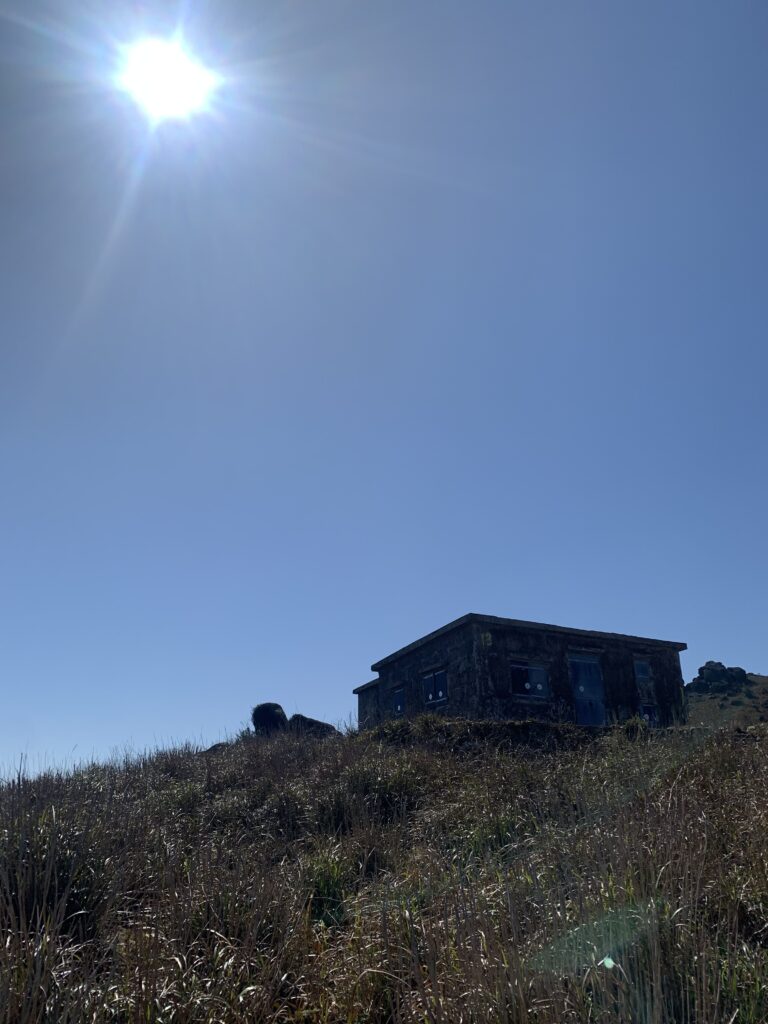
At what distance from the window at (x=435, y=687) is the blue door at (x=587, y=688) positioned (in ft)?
12.7

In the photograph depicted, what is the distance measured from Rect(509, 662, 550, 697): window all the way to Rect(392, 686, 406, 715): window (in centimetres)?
468

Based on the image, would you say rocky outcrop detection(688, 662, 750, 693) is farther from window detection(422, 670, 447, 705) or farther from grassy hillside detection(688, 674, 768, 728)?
window detection(422, 670, 447, 705)

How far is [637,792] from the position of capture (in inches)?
330

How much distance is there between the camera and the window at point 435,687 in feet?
72.9

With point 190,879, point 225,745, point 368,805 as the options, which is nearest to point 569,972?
point 190,879

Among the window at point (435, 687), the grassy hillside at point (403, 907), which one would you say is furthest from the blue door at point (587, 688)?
the grassy hillside at point (403, 907)

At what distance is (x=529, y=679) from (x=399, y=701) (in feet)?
17.4

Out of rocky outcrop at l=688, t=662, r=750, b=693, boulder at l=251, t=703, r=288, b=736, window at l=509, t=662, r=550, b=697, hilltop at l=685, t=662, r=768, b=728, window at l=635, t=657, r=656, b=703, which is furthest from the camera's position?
rocky outcrop at l=688, t=662, r=750, b=693

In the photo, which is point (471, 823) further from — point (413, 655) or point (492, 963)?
point (413, 655)

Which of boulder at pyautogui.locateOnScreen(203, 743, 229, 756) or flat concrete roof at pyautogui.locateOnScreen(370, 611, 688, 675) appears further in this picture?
flat concrete roof at pyautogui.locateOnScreen(370, 611, 688, 675)

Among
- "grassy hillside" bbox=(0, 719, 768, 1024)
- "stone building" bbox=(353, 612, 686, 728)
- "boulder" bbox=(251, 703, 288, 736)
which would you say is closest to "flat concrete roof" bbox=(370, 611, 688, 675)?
"stone building" bbox=(353, 612, 686, 728)

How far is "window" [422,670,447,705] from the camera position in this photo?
22.2 m

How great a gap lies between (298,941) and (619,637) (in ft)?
65.2

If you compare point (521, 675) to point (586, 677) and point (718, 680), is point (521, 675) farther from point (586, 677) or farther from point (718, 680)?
point (718, 680)
